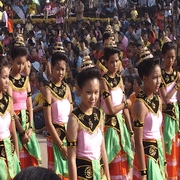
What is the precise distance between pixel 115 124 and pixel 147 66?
123cm

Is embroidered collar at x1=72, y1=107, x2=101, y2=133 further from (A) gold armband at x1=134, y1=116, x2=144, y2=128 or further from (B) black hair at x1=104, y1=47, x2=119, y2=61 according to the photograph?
(B) black hair at x1=104, y1=47, x2=119, y2=61

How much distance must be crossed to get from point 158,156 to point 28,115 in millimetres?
1752

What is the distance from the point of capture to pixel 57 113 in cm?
539

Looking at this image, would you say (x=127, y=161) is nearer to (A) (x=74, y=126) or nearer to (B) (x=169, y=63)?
(B) (x=169, y=63)

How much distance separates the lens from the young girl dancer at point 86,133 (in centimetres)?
402

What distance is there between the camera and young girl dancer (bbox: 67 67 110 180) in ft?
13.2

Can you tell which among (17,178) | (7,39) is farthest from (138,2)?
(17,178)

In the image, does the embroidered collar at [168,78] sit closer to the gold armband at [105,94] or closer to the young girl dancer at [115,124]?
the young girl dancer at [115,124]

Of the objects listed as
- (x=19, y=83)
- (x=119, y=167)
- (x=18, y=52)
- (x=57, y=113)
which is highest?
(x=18, y=52)

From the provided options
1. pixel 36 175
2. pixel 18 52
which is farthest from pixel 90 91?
pixel 36 175

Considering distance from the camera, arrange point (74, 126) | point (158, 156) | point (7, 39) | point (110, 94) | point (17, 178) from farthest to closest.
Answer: point (7, 39) < point (110, 94) < point (158, 156) < point (74, 126) < point (17, 178)

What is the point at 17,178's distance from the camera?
1.92 metres

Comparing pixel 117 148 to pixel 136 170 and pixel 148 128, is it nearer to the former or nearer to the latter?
pixel 136 170

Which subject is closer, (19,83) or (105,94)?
(105,94)
